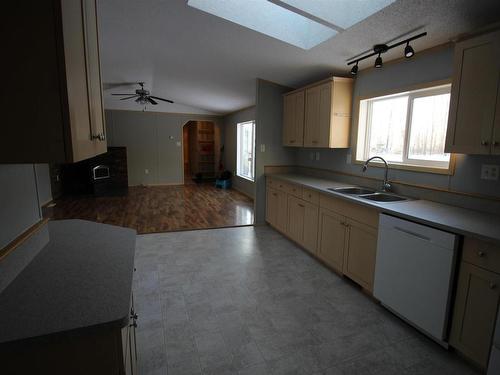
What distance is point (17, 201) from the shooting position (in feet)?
3.78

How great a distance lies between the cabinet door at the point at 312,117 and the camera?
11.7 ft

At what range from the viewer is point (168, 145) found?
836 cm

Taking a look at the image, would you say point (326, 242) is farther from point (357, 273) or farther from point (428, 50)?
point (428, 50)

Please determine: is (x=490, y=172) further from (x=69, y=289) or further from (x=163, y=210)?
(x=163, y=210)

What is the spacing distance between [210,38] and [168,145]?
18.8 feet

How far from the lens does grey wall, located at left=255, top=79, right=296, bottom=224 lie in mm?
4457

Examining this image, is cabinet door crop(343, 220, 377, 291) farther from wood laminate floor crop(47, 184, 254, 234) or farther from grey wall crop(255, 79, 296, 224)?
wood laminate floor crop(47, 184, 254, 234)

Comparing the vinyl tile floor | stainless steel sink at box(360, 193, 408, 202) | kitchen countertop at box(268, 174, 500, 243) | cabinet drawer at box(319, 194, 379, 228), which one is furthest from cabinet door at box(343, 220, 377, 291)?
stainless steel sink at box(360, 193, 408, 202)

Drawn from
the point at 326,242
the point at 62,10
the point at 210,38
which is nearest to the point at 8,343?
the point at 62,10

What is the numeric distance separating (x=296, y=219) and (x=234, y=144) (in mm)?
4748

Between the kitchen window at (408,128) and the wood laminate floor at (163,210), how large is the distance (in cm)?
243

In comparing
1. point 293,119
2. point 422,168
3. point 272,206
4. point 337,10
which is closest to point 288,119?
point 293,119

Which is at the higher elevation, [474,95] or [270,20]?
[270,20]

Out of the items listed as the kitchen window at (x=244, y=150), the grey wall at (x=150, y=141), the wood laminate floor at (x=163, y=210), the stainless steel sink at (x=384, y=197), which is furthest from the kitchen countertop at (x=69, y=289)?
the grey wall at (x=150, y=141)
